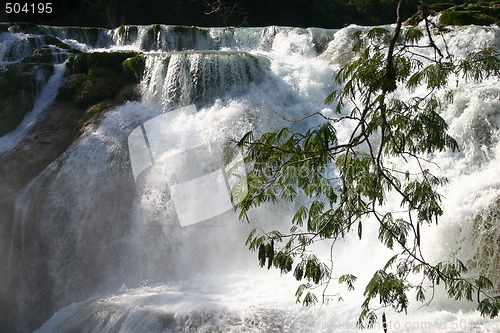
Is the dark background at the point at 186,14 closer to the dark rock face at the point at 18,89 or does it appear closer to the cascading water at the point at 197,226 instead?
the dark rock face at the point at 18,89

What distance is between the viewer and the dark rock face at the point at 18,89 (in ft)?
40.3

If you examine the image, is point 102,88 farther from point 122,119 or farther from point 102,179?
point 102,179

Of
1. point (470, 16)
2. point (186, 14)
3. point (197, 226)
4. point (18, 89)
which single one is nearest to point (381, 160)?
point (197, 226)

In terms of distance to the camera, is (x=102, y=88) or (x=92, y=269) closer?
(x=92, y=269)

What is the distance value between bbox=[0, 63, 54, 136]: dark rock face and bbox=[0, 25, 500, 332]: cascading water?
470 mm

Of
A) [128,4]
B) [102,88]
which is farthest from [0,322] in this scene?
[128,4]

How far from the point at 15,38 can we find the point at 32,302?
406 inches

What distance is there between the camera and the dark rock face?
12289mm

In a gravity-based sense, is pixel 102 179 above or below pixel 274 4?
below

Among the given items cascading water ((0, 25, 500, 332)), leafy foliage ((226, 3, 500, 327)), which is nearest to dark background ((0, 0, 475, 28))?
cascading water ((0, 25, 500, 332))

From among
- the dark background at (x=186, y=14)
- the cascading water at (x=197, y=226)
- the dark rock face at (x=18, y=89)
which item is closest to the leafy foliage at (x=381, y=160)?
the cascading water at (x=197, y=226)

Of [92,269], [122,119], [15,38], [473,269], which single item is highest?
[15,38]

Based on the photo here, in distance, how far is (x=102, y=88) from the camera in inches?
495

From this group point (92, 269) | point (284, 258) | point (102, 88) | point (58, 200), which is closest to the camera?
point (284, 258)
